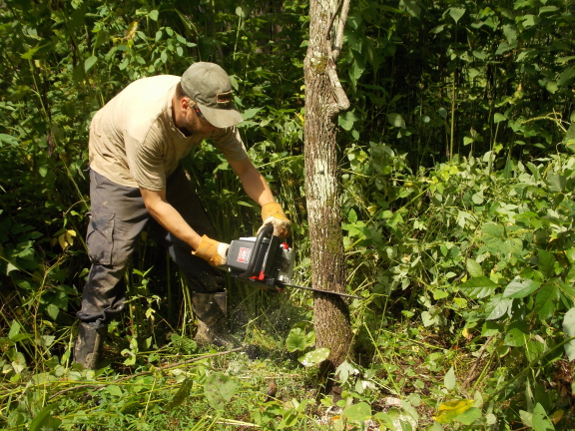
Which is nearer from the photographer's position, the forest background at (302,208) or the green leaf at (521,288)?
the green leaf at (521,288)

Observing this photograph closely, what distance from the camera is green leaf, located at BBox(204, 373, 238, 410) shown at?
217 cm

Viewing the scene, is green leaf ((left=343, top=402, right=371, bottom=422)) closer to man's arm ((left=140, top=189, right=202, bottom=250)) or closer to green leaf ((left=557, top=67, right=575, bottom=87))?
man's arm ((left=140, top=189, right=202, bottom=250))

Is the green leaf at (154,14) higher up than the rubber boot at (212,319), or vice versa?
the green leaf at (154,14)

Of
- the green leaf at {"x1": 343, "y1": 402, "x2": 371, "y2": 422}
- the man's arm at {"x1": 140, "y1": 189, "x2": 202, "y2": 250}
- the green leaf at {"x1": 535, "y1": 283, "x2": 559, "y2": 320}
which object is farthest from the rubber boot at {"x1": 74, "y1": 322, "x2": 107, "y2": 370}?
the green leaf at {"x1": 535, "y1": 283, "x2": 559, "y2": 320}

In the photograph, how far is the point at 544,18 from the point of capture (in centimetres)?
295

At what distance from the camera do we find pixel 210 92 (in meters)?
2.45

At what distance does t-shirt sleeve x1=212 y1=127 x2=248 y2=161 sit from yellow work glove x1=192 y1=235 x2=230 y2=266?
0.59 m

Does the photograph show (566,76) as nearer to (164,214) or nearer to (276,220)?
(276,220)

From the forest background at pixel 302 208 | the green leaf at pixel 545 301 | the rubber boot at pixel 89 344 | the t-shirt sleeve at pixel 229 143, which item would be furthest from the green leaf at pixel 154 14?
the green leaf at pixel 545 301

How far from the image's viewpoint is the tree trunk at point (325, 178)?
7.86ft

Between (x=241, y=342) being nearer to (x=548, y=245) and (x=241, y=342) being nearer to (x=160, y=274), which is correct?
(x=160, y=274)

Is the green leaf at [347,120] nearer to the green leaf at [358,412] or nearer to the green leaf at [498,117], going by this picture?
the green leaf at [498,117]

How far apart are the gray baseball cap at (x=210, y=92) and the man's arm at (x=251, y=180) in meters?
0.55

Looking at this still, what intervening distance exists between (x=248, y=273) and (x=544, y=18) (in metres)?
2.28
